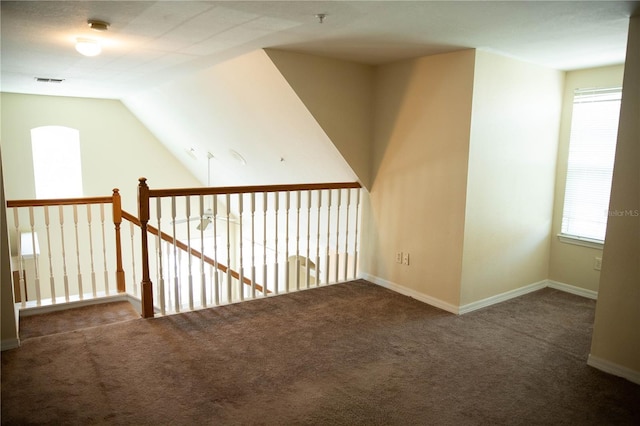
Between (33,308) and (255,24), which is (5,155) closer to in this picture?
(33,308)

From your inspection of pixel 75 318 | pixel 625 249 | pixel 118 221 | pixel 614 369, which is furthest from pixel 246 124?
pixel 614 369

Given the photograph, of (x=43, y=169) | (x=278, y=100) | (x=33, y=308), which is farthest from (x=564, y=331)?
(x=43, y=169)

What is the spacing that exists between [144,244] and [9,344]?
1.04 meters

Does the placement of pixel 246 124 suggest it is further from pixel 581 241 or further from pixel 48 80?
pixel 581 241

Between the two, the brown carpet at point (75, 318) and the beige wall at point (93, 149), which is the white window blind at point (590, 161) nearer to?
the brown carpet at point (75, 318)

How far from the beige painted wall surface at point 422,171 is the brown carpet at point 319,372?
1.67ft

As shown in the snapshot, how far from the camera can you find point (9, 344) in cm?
281

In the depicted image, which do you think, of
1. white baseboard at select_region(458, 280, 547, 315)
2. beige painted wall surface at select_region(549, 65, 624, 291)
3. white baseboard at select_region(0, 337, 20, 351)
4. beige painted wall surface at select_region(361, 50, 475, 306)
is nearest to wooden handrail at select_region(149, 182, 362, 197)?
beige painted wall surface at select_region(361, 50, 475, 306)

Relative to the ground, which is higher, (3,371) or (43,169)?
(43,169)

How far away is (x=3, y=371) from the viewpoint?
2537 mm

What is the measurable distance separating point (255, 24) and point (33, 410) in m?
2.52

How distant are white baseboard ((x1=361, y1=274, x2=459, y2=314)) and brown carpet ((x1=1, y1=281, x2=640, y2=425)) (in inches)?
5.2

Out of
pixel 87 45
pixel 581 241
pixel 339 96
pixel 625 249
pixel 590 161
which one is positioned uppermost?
pixel 87 45

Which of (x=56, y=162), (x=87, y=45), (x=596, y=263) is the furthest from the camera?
(x=56, y=162)
